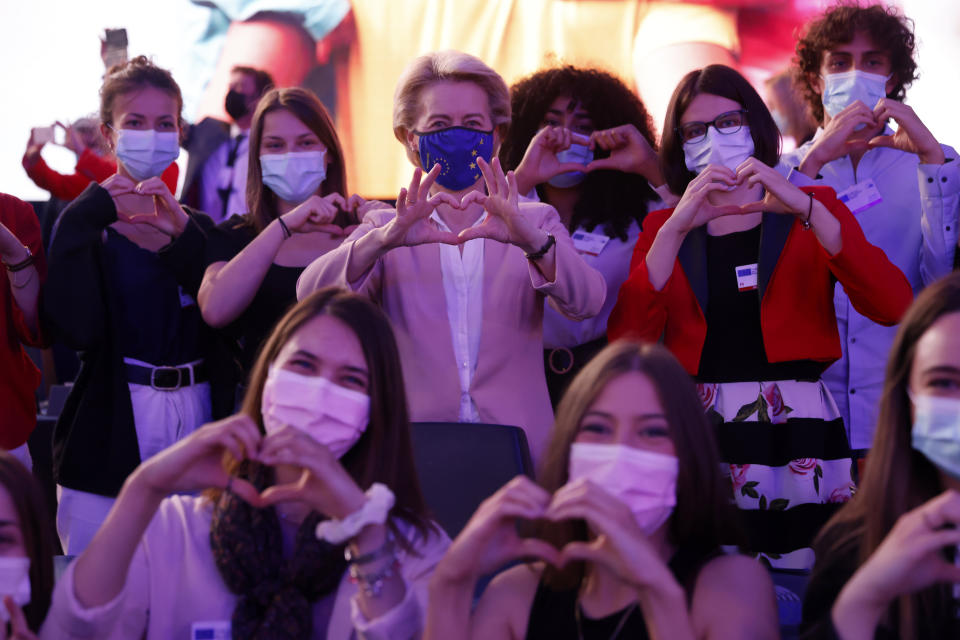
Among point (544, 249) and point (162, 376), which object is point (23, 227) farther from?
point (544, 249)

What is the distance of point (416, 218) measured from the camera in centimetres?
238

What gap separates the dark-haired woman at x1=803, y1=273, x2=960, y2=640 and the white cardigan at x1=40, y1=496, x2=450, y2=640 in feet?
2.03

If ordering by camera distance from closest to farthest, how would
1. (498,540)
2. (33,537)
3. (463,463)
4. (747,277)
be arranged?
(498,540) < (33,537) < (463,463) < (747,277)

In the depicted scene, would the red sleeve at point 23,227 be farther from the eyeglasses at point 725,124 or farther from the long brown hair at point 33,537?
the eyeglasses at point 725,124

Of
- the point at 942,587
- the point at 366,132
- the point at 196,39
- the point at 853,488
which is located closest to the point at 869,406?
the point at 853,488

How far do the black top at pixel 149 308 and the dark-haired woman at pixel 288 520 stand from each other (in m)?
1.12

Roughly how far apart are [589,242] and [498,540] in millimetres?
1645

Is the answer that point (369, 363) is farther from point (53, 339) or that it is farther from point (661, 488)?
point (53, 339)

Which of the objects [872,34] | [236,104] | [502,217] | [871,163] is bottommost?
[502,217]

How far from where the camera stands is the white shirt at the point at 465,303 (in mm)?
2459

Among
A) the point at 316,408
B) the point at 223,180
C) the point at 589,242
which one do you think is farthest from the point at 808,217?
the point at 223,180

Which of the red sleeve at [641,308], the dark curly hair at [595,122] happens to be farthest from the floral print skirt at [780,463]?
the dark curly hair at [595,122]

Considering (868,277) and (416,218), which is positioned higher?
(416,218)

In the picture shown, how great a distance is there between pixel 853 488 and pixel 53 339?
220 cm
